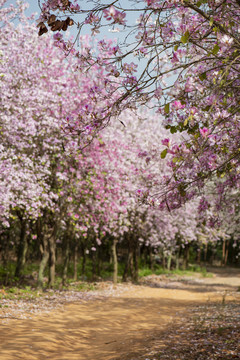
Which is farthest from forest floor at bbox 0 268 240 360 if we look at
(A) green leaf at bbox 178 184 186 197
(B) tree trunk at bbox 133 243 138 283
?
(B) tree trunk at bbox 133 243 138 283

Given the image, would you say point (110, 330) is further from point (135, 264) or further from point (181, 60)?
point (135, 264)

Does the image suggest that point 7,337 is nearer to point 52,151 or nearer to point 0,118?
point 0,118

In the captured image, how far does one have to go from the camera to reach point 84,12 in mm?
4770

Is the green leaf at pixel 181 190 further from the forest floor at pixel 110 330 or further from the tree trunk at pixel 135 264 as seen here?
the tree trunk at pixel 135 264

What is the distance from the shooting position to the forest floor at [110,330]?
6.94 metres

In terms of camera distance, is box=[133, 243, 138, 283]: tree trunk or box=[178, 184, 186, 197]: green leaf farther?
box=[133, 243, 138, 283]: tree trunk

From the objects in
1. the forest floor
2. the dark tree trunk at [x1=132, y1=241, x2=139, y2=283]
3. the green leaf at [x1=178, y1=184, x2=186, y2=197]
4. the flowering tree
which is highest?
the flowering tree

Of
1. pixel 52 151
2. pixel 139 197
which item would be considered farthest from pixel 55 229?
pixel 139 197

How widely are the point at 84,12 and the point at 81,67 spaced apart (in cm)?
97

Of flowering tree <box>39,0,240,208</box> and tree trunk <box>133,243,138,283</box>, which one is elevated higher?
flowering tree <box>39,0,240,208</box>

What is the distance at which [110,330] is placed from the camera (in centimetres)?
956

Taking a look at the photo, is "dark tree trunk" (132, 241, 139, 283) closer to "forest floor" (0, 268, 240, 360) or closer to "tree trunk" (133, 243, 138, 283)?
"tree trunk" (133, 243, 138, 283)

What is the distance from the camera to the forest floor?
6.94 m

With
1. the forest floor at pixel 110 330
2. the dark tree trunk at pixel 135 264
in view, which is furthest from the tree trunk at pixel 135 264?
the forest floor at pixel 110 330
